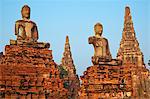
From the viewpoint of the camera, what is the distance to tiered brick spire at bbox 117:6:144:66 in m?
35.5

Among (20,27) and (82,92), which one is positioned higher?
(20,27)

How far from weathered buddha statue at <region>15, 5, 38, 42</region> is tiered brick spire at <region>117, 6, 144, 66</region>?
18.5 metres

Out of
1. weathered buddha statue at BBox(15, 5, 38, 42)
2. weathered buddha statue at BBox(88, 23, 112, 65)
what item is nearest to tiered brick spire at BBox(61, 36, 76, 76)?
weathered buddha statue at BBox(15, 5, 38, 42)

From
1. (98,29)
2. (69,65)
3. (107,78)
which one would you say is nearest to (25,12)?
(98,29)

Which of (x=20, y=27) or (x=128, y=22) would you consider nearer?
(x=20, y=27)

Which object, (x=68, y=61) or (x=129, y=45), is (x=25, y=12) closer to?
(x=129, y=45)

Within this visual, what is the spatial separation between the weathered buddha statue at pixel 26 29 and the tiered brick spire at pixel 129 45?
1848 centimetres

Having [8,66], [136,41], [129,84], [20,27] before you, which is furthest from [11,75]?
[136,41]

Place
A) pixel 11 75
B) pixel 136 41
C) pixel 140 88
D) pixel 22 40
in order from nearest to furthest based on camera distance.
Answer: pixel 140 88 < pixel 11 75 < pixel 22 40 < pixel 136 41

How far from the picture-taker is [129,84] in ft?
52.0

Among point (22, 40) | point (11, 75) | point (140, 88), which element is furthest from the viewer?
point (22, 40)

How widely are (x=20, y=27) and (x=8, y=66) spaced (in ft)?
7.98

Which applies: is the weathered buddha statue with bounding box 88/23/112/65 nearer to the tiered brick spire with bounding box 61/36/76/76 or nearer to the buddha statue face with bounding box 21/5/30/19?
the buddha statue face with bounding box 21/5/30/19

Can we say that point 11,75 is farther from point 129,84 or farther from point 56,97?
point 129,84
